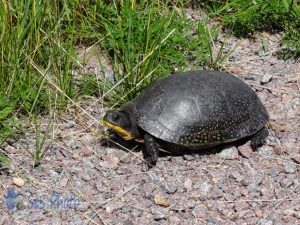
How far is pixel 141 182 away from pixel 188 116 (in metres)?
0.58

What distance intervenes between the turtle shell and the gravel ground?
196 mm

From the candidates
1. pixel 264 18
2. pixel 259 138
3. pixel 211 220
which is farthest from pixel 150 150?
pixel 264 18

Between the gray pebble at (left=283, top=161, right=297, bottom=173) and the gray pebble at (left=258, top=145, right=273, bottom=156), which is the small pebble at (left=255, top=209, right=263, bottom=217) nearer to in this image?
the gray pebble at (left=283, top=161, right=297, bottom=173)

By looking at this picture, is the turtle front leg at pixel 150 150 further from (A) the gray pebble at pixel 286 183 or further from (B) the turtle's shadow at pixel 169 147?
(A) the gray pebble at pixel 286 183

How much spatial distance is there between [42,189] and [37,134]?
445 millimetres

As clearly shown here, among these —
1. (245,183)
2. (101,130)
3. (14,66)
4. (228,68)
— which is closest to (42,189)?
(101,130)

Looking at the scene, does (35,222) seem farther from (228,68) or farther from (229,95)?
(228,68)

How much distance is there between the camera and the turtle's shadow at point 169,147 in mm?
4625

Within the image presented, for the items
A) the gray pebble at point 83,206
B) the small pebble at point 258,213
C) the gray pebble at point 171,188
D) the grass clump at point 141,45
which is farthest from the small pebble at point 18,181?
the small pebble at point 258,213

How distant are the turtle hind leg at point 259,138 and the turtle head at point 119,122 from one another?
93cm

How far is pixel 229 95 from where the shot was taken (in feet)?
15.2

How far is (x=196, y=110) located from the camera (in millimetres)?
4480

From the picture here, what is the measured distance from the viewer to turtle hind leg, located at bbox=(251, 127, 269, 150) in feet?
15.4

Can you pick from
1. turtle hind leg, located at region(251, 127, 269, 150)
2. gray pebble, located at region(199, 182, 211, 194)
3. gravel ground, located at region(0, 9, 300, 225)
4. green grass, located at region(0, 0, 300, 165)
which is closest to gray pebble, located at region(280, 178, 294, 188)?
gravel ground, located at region(0, 9, 300, 225)
